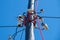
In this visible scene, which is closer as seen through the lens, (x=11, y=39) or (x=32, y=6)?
(x=32, y=6)

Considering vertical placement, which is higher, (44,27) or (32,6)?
(32,6)

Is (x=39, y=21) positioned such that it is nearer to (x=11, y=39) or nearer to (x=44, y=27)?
(x=44, y=27)

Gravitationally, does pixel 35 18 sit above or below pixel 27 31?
above

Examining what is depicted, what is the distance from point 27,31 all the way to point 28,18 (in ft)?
0.53

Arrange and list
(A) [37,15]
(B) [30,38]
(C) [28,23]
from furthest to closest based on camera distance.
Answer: (A) [37,15], (C) [28,23], (B) [30,38]

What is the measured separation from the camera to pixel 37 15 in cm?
172

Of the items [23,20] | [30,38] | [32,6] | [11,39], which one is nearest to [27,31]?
[30,38]

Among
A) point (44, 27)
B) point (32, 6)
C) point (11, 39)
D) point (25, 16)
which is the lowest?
point (11, 39)

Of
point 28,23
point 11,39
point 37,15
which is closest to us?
point 28,23

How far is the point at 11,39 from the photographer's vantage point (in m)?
1.92

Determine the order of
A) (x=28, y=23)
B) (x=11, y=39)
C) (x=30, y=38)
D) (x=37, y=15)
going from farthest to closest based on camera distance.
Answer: (x=11, y=39)
(x=37, y=15)
(x=28, y=23)
(x=30, y=38)

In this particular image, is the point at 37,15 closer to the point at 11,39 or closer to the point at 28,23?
the point at 28,23

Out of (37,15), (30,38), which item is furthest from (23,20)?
(30,38)

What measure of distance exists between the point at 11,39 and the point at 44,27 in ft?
1.57
